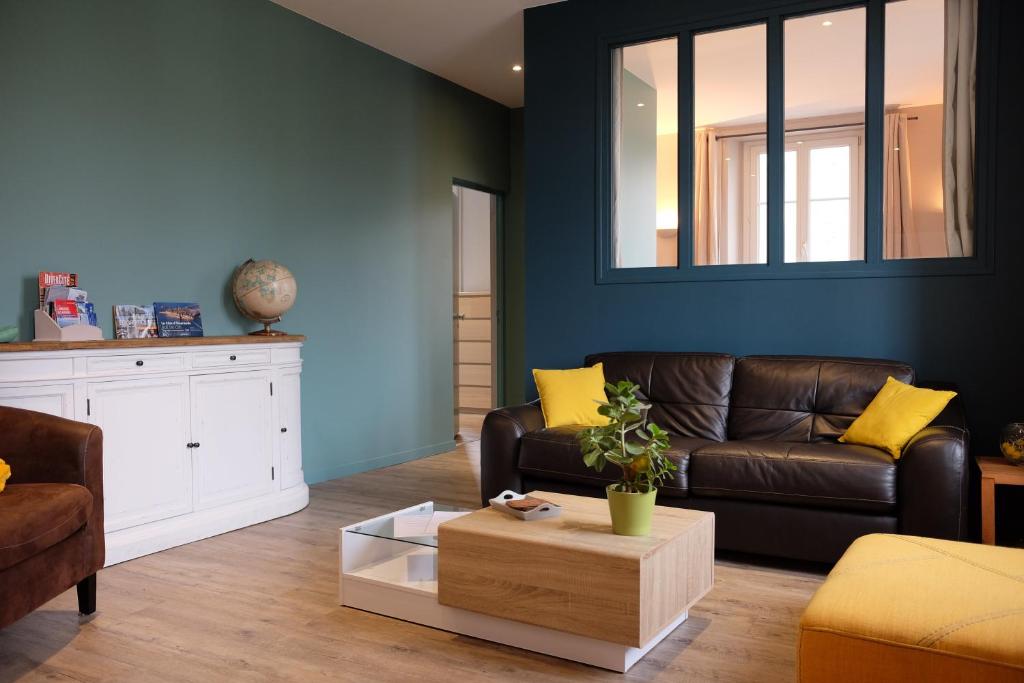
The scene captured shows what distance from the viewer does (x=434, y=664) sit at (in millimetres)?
2471

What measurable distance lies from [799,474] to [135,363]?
2851 mm

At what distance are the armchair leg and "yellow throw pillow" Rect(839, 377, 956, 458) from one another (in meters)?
3.04

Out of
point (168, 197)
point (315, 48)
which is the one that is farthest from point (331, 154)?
point (168, 197)

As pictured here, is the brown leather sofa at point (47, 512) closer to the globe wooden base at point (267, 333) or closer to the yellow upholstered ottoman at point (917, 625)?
the globe wooden base at point (267, 333)

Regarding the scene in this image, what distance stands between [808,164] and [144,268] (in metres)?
3.45

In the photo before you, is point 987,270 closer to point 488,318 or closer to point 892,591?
point 892,591

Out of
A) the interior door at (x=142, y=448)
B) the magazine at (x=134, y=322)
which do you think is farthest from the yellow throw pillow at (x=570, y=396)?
the magazine at (x=134, y=322)

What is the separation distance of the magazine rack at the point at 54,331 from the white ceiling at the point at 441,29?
2439mm

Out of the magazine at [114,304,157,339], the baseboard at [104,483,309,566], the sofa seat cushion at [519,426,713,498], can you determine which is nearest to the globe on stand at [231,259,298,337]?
the magazine at [114,304,157,339]

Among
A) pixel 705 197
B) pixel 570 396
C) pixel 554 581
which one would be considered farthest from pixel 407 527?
pixel 705 197

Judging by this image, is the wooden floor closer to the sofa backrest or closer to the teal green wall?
the sofa backrest

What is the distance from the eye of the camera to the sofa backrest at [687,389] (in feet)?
13.3

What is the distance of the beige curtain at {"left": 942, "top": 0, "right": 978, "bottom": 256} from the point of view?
3.97 m

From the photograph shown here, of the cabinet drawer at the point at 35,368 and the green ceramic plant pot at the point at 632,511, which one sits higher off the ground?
the cabinet drawer at the point at 35,368
